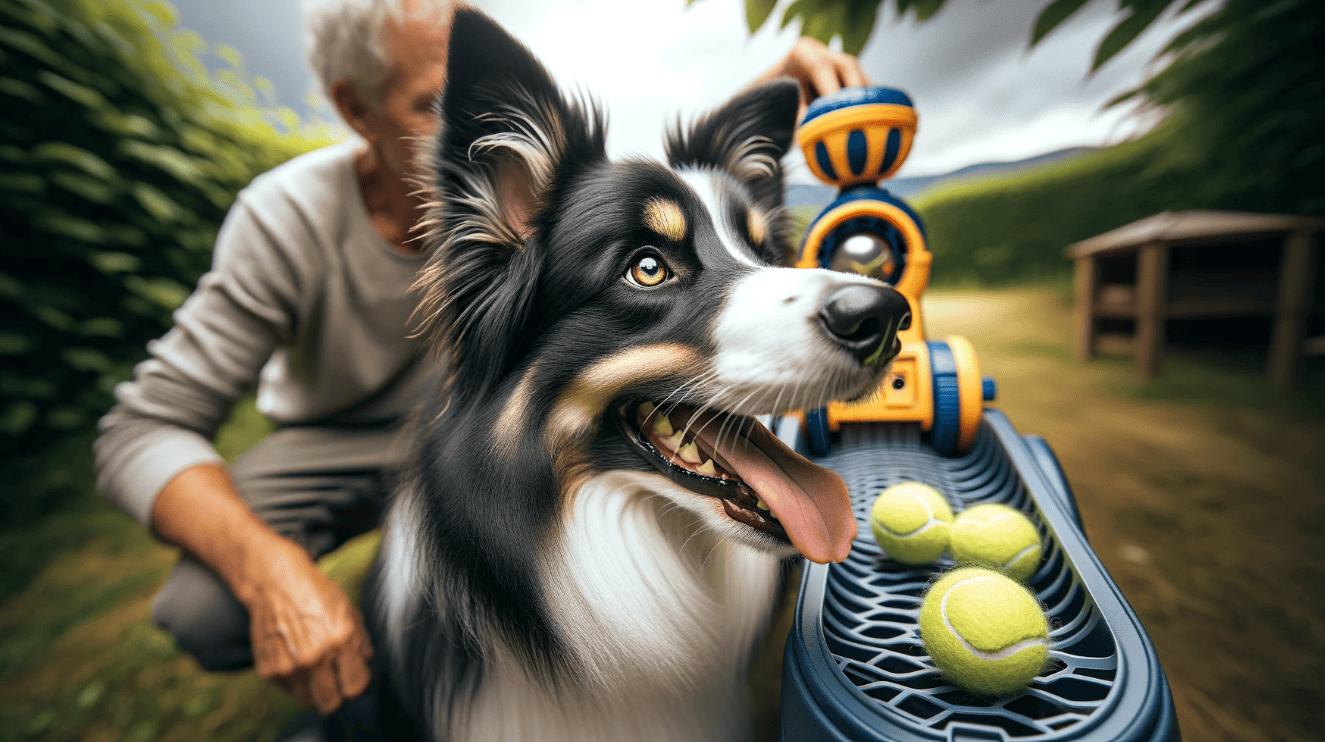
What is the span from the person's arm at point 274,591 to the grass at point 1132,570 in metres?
0.55

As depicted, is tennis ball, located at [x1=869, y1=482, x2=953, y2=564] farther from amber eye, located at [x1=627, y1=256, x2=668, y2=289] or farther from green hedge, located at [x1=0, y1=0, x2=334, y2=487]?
green hedge, located at [x1=0, y1=0, x2=334, y2=487]

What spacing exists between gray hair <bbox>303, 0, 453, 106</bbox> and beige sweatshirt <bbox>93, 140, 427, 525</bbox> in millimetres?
233

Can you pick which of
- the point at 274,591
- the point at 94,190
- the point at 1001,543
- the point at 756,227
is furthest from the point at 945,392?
the point at 94,190

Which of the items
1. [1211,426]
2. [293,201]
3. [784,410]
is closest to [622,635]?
[784,410]

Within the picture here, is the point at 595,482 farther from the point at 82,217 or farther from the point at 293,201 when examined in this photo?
the point at 82,217

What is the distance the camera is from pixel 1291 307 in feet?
5.31

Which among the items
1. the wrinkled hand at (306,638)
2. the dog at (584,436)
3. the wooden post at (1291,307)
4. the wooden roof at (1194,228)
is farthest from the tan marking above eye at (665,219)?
the wooden post at (1291,307)

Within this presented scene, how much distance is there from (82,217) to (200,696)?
170cm

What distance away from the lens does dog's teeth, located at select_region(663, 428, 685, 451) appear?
0.73 meters

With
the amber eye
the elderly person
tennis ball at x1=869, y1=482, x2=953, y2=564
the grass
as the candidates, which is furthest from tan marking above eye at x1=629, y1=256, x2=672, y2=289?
the grass

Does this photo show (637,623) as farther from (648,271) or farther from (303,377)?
(303,377)

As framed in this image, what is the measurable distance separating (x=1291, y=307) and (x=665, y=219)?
2106mm

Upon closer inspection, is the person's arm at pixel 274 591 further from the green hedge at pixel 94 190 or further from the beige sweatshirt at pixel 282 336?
the green hedge at pixel 94 190

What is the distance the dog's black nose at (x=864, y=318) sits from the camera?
23.4 inches
